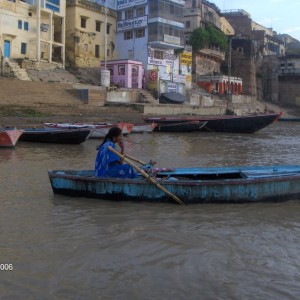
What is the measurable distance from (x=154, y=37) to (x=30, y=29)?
1184 centimetres

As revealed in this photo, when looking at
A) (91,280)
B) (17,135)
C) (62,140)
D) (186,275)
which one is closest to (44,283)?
(91,280)

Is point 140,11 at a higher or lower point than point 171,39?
higher

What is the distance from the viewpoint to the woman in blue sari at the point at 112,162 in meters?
7.55

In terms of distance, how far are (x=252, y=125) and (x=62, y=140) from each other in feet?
47.5

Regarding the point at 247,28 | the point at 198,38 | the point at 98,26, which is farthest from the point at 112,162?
the point at 247,28

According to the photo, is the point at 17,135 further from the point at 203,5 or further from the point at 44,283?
Result: the point at 203,5

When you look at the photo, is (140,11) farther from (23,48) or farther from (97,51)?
(23,48)

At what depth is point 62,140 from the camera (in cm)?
1759

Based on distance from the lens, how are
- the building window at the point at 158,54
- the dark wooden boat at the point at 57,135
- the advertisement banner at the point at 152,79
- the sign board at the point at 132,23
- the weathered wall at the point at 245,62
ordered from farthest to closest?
the weathered wall at the point at 245,62, the building window at the point at 158,54, the sign board at the point at 132,23, the advertisement banner at the point at 152,79, the dark wooden boat at the point at 57,135

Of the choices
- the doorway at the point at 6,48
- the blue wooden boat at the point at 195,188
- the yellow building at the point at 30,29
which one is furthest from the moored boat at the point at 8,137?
the doorway at the point at 6,48

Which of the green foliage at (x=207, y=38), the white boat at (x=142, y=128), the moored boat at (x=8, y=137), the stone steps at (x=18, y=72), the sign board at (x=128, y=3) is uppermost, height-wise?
the sign board at (x=128, y=3)

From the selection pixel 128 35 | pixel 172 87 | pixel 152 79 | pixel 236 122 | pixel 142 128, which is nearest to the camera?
pixel 142 128

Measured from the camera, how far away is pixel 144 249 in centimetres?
532
